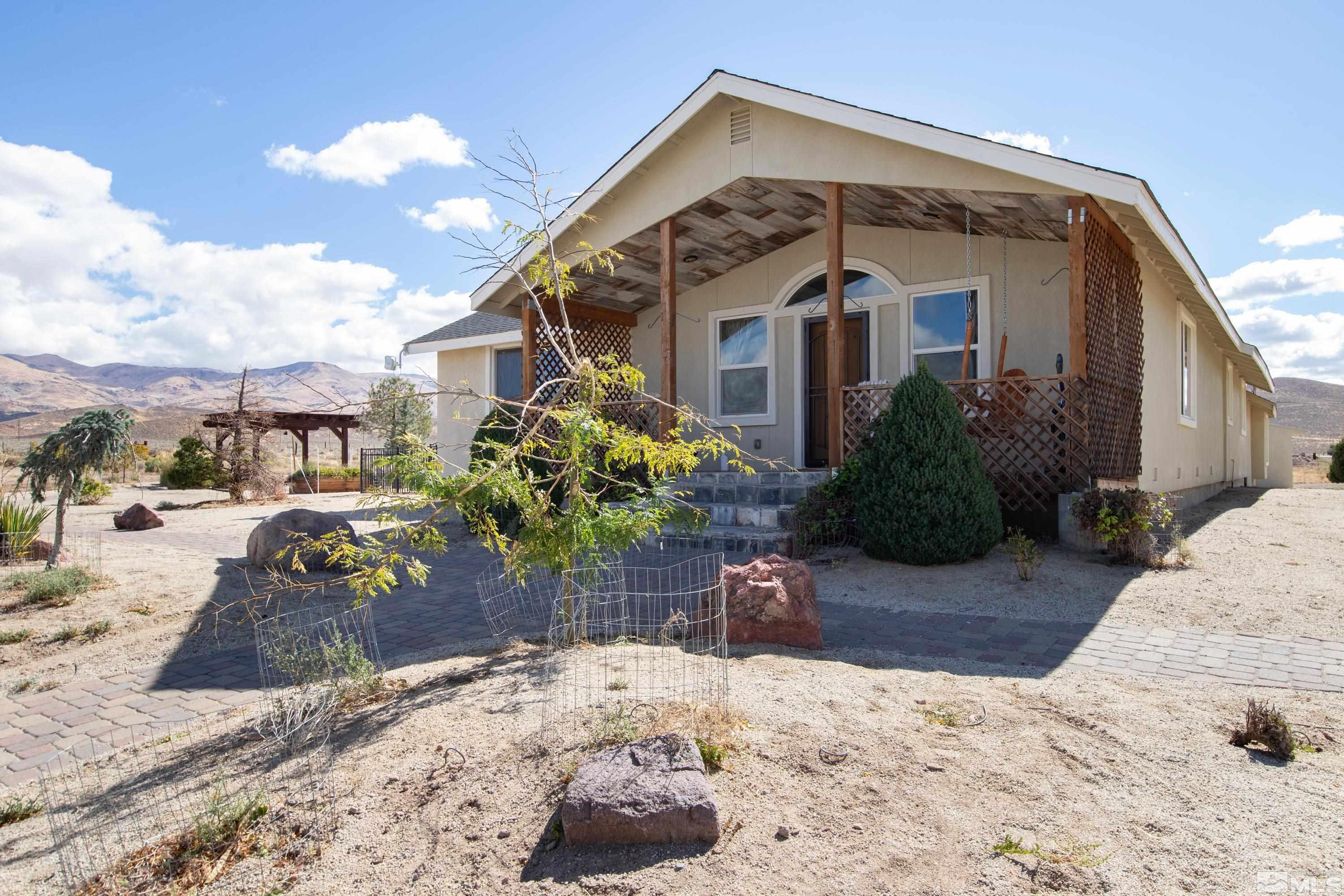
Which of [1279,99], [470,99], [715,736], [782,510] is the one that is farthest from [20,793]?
[1279,99]

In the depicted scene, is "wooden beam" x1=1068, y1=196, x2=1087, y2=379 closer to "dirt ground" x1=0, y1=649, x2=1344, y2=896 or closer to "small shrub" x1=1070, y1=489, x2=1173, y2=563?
"small shrub" x1=1070, y1=489, x2=1173, y2=563

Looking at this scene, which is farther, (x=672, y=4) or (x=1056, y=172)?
(x=672, y=4)

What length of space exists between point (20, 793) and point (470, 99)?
766 cm

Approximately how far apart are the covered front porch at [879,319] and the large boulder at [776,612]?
109 inches

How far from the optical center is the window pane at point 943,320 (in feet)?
32.7

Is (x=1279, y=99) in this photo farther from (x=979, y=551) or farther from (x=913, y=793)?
(x=913, y=793)

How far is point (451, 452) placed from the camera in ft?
53.3

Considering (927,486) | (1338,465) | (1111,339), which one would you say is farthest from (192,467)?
(1338,465)

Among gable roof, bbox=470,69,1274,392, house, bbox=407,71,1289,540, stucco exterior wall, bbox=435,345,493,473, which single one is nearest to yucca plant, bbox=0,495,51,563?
house, bbox=407,71,1289,540

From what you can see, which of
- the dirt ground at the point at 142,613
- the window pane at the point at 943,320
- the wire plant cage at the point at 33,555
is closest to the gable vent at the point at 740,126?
the window pane at the point at 943,320

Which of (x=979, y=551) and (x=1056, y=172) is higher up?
(x=1056, y=172)

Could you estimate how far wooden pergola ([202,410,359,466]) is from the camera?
1738cm

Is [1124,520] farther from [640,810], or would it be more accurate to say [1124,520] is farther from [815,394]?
[640,810]

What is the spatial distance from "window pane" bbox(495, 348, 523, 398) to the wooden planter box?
7236 millimetres
